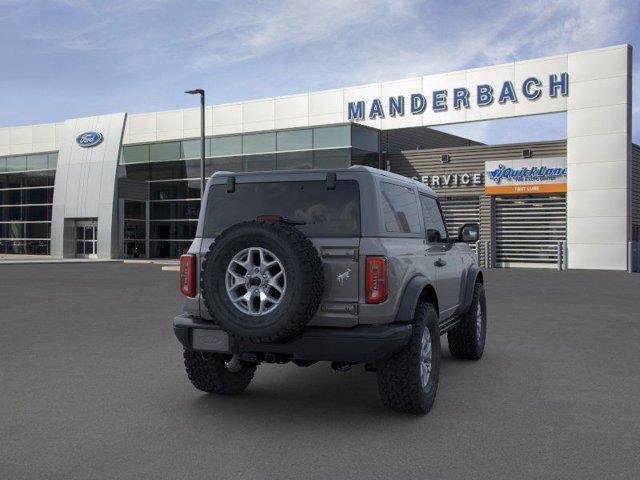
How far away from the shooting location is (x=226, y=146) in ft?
112

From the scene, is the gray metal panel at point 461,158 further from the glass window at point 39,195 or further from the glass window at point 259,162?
the glass window at point 39,195

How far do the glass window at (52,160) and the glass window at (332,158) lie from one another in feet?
58.0

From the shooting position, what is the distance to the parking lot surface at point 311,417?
164 inches

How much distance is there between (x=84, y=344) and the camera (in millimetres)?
8711

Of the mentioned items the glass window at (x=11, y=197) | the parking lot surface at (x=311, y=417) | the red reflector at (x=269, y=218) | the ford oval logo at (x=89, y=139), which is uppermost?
the ford oval logo at (x=89, y=139)

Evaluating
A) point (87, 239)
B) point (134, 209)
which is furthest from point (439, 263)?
point (87, 239)

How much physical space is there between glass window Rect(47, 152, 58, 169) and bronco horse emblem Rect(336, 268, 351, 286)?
3855 cm

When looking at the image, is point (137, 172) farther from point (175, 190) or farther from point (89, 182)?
point (89, 182)

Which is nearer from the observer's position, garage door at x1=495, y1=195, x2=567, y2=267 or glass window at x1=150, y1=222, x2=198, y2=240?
garage door at x1=495, y1=195, x2=567, y2=267

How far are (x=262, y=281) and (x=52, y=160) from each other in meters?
38.9

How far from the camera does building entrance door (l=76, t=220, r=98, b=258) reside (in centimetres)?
3809

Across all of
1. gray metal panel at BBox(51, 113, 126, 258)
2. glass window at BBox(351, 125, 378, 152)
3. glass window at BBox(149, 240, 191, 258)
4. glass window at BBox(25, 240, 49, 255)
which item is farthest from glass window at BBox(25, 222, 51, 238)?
glass window at BBox(351, 125, 378, 152)

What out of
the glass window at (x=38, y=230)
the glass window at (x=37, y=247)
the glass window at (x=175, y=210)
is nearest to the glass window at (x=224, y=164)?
the glass window at (x=175, y=210)

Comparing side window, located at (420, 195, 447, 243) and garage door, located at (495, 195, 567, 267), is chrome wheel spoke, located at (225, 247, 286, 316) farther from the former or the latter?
garage door, located at (495, 195, 567, 267)
